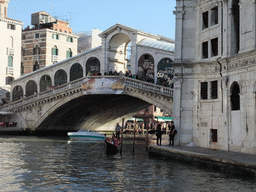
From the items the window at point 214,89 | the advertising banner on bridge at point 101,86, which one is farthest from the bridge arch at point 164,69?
the window at point 214,89

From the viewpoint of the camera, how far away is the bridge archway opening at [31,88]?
51.3 m

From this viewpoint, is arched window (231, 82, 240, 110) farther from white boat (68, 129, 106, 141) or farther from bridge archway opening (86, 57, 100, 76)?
bridge archway opening (86, 57, 100, 76)

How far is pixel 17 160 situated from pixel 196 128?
9.36 m

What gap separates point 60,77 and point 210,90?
28.1 m

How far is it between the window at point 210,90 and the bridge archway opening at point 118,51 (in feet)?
67.9

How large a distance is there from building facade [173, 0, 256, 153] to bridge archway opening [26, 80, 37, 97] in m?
29.2

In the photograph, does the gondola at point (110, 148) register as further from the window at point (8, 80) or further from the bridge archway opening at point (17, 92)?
the window at point (8, 80)

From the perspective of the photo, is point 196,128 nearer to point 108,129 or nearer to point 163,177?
point 163,177

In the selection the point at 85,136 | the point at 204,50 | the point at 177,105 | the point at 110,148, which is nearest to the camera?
the point at 204,50

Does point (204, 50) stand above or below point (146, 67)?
below

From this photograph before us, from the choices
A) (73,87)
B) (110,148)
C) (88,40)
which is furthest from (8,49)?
(110,148)

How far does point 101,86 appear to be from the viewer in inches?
1660

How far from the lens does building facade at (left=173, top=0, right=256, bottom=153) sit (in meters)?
20.4

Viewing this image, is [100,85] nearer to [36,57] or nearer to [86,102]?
[86,102]
